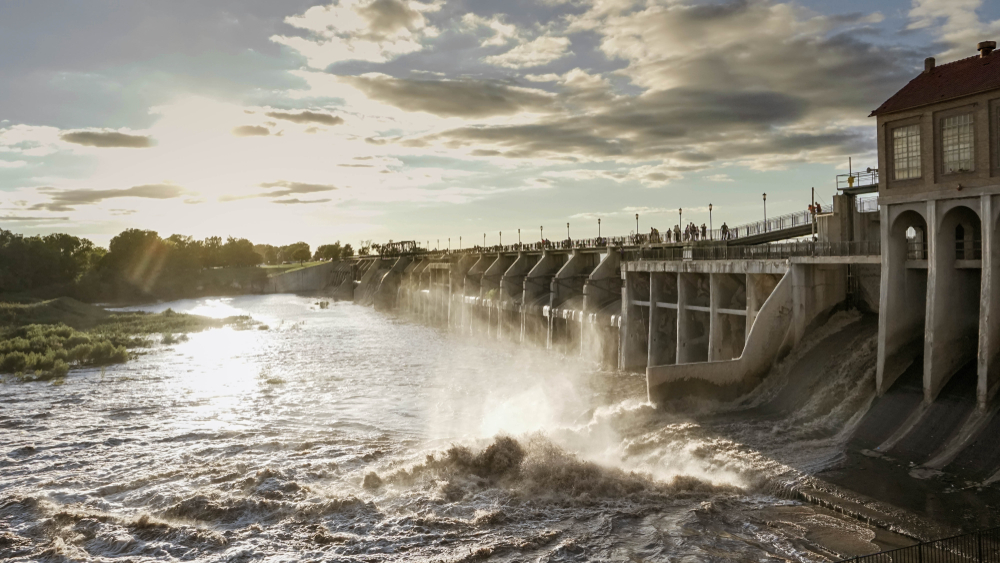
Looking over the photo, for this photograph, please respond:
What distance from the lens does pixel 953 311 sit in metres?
29.0

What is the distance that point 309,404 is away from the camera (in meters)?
42.3

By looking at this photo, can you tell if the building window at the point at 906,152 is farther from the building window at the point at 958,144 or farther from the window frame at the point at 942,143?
the building window at the point at 958,144

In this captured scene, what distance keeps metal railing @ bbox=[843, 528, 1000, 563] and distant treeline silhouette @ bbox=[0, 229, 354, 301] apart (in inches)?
5080

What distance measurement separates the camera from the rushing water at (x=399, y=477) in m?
21.2

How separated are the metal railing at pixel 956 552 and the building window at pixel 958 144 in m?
15.5

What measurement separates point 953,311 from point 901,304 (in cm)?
210

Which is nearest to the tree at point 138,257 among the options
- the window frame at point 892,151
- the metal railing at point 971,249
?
the window frame at point 892,151

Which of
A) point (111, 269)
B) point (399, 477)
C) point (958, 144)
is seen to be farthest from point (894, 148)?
point (111, 269)

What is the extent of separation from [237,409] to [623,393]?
23.4 metres

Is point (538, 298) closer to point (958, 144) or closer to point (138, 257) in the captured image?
point (958, 144)

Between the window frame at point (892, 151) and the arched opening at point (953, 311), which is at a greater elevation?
the window frame at point (892, 151)

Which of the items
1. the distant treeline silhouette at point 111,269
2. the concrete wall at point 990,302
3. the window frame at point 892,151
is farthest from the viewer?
the distant treeline silhouette at point 111,269

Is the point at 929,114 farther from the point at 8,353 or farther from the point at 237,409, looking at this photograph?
the point at 8,353

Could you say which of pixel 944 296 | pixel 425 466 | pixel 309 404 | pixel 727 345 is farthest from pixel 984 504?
pixel 309 404
